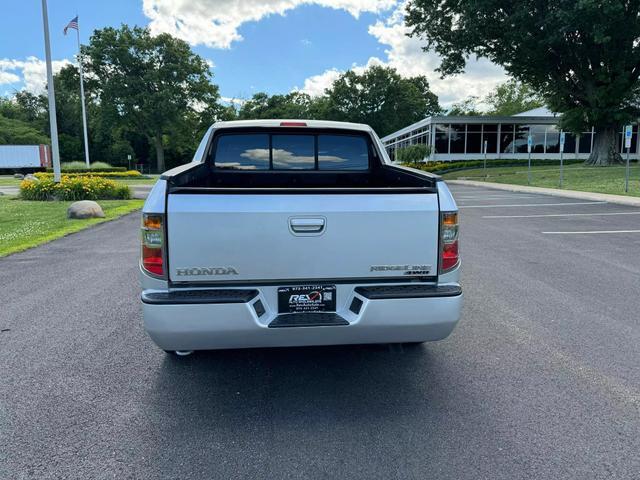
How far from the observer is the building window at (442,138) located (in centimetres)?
4116

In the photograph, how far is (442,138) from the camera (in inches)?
1633

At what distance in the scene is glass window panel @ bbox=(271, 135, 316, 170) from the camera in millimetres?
4637

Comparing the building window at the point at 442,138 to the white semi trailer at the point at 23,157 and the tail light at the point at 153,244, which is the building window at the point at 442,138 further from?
the tail light at the point at 153,244

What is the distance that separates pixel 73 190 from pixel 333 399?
55.8 feet

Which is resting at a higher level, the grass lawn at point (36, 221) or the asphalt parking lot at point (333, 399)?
the grass lawn at point (36, 221)

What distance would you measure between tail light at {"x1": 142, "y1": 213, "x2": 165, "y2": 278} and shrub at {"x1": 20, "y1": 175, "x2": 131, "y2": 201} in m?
16.3

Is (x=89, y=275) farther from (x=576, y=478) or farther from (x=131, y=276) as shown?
(x=576, y=478)

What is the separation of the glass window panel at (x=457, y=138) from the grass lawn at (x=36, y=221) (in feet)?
104

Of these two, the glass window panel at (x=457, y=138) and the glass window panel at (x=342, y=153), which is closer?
the glass window panel at (x=342, y=153)

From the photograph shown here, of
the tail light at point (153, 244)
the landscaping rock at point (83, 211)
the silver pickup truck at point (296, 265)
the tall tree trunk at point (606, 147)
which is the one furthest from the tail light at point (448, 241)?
the tall tree trunk at point (606, 147)

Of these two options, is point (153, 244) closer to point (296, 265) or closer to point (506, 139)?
point (296, 265)

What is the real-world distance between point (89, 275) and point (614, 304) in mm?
6581

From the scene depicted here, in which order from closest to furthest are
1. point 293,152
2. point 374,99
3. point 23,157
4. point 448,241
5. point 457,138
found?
point 448,241
point 293,152
point 457,138
point 23,157
point 374,99

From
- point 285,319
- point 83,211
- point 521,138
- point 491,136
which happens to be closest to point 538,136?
point 521,138
